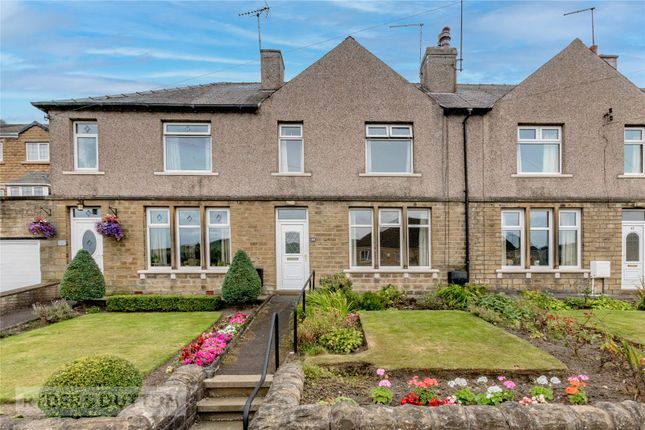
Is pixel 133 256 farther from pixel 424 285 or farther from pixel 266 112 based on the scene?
pixel 424 285

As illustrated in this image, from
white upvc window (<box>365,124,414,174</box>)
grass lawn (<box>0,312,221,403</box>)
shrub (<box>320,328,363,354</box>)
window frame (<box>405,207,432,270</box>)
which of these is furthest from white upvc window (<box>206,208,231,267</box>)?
window frame (<box>405,207,432,270</box>)

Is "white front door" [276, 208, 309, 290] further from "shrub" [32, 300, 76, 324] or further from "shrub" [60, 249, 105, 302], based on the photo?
"shrub" [32, 300, 76, 324]

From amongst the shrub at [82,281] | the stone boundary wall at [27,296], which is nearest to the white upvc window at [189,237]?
the shrub at [82,281]

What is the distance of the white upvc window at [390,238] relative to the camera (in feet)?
A: 34.6

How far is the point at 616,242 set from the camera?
1043 cm

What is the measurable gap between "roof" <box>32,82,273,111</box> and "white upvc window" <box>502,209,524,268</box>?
890cm

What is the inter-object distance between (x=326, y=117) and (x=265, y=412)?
871cm

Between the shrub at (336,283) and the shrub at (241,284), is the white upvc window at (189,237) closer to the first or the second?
the shrub at (241,284)

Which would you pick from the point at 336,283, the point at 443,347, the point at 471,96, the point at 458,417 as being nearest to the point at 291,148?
the point at 336,283

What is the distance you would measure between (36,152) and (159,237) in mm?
20043

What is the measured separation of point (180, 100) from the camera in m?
10.6

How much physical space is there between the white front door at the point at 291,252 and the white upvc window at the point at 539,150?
737cm

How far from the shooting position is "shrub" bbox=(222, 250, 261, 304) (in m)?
8.96

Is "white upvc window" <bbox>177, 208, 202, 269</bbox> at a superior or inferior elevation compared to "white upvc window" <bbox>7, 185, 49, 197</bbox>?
inferior
